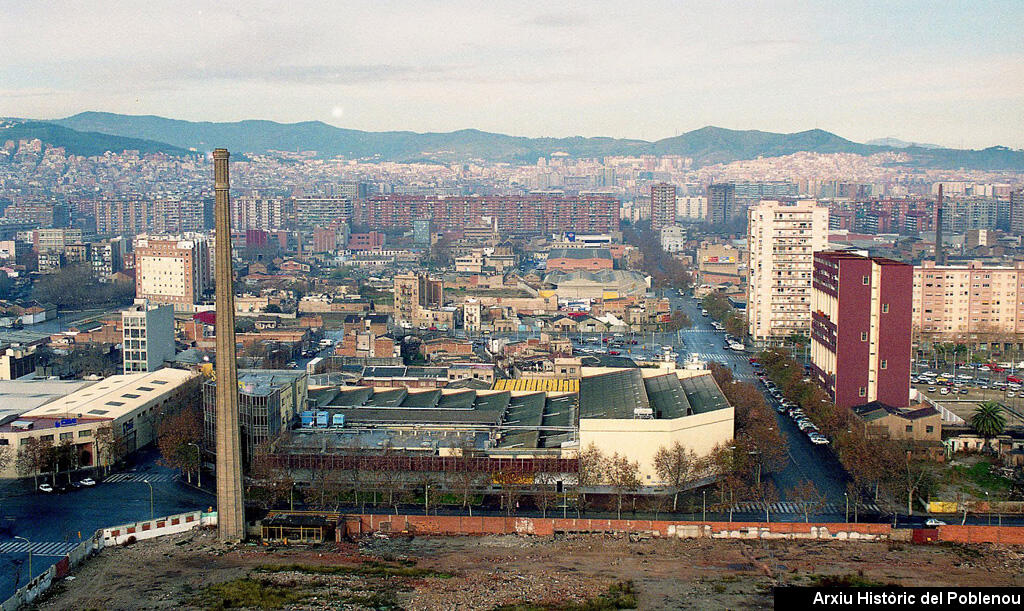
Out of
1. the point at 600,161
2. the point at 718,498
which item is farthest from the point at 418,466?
the point at 600,161

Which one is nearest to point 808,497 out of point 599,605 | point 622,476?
point 622,476

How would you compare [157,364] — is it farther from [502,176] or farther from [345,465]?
[502,176]

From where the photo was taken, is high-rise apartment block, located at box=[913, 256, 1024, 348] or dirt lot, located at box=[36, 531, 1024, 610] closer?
dirt lot, located at box=[36, 531, 1024, 610]

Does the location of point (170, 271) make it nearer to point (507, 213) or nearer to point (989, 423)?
point (989, 423)

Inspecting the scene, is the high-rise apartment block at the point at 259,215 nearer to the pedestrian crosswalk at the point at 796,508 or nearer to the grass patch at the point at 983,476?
the grass patch at the point at 983,476

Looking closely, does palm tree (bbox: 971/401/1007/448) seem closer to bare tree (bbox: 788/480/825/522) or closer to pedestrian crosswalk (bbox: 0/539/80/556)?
bare tree (bbox: 788/480/825/522)

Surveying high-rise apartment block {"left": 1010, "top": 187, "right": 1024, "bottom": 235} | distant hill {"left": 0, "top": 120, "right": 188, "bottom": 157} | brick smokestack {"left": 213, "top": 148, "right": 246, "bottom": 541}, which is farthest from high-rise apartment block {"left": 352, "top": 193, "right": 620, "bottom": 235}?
brick smokestack {"left": 213, "top": 148, "right": 246, "bottom": 541}
